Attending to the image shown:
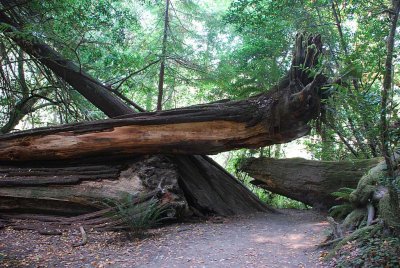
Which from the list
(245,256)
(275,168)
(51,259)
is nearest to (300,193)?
(275,168)

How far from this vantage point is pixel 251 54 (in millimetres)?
9539

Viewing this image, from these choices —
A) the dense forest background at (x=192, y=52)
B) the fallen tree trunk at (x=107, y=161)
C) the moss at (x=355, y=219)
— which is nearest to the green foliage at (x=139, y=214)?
the fallen tree trunk at (x=107, y=161)

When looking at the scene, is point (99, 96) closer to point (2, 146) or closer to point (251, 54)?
point (2, 146)

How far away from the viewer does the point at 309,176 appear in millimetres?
7367

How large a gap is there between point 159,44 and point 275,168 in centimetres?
531

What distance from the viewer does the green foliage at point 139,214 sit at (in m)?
5.40

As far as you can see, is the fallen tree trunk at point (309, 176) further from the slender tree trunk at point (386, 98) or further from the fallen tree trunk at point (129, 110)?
the slender tree trunk at point (386, 98)

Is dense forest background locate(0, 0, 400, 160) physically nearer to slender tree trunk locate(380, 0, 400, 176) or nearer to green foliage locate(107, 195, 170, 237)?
slender tree trunk locate(380, 0, 400, 176)

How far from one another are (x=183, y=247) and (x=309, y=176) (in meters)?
3.61

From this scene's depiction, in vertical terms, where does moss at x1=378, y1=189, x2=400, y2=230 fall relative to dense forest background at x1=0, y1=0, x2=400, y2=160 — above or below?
below

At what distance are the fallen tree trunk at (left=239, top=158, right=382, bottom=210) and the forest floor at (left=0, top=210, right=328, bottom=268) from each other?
112 cm

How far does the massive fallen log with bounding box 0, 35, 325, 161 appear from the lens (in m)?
6.08

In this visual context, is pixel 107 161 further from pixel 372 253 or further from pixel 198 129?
pixel 372 253

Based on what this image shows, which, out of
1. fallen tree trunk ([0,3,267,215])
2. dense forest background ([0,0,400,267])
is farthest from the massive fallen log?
fallen tree trunk ([0,3,267,215])
